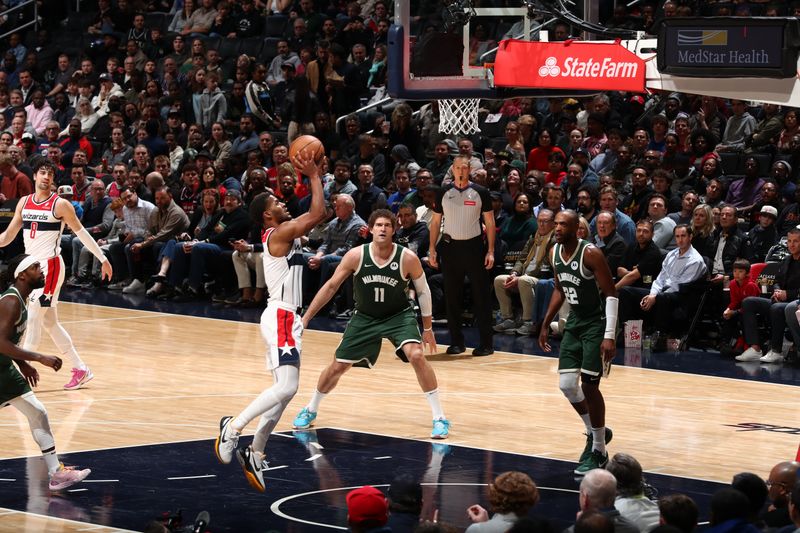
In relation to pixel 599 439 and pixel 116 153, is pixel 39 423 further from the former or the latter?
pixel 116 153

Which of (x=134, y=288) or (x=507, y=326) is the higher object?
(x=507, y=326)

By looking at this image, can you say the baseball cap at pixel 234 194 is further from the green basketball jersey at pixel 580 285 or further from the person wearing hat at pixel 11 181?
the green basketball jersey at pixel 580 285

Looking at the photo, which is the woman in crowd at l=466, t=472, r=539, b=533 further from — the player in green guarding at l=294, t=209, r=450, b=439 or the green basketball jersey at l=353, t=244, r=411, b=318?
the green basketball jersey at l=353, t=244, r=411, b=318

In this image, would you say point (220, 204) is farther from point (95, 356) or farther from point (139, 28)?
point (139, 28)

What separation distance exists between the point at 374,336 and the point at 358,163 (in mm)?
8266

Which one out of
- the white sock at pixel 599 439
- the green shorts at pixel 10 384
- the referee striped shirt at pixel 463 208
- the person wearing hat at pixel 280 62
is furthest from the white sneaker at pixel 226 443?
the person wearing hat at pixel 280 62

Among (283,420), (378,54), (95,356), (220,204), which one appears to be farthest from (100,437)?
(378,54)

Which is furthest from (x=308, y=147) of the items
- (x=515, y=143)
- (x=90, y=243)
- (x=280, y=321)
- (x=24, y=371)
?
(x=515, y=143)

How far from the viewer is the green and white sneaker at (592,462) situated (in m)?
9.15

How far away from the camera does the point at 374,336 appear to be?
1044 cm

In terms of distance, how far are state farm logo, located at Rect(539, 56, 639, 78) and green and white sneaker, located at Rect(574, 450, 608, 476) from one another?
2577 millimetres

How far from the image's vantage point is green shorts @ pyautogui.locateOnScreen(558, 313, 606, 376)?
9.39 m

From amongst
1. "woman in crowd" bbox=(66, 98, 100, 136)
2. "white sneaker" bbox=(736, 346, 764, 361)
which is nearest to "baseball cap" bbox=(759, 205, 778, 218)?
"white sneaker" bbox=(736, 346, 764, 361)

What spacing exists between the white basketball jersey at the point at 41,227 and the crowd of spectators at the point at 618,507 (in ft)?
19.2
